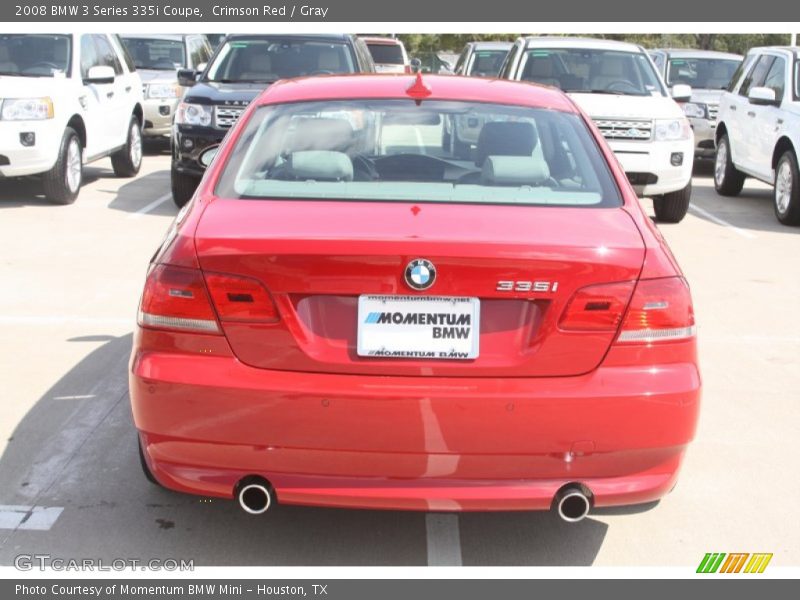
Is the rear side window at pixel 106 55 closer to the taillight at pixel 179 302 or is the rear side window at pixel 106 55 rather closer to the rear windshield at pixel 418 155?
the rear windshield at pixel 418 155

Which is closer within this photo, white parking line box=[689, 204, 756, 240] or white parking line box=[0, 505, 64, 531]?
white parking line box=[0, 505, 64, 531]

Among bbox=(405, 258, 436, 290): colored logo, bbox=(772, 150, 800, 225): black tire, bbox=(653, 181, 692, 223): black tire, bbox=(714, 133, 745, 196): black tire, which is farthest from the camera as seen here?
bbox=(714, 133, 745, 196): black tire

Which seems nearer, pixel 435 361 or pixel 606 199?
pixel 435 361

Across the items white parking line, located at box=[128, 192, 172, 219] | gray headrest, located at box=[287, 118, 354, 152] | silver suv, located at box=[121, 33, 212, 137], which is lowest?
silver suv, located at box=[121, 33, 212, 137]

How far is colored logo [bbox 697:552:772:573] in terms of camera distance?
4211mm

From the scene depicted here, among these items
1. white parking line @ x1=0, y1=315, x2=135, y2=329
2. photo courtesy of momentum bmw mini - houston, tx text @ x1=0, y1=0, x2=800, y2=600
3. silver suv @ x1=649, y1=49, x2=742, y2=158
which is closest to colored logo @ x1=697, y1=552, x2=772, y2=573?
photo courtesy of momentum bmw mini - houston, tx text @ x1=0, y1=0, x2=800, y2=600

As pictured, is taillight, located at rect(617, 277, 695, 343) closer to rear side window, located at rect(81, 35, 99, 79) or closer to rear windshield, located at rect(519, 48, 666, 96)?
rear windshield, located at rect(519, 48, 666, 96)

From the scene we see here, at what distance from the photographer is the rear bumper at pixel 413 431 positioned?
3.67m

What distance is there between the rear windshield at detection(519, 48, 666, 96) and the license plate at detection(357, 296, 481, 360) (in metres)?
9.53

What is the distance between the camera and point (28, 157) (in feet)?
39.0

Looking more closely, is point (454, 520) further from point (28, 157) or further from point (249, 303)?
point (28, 157)
